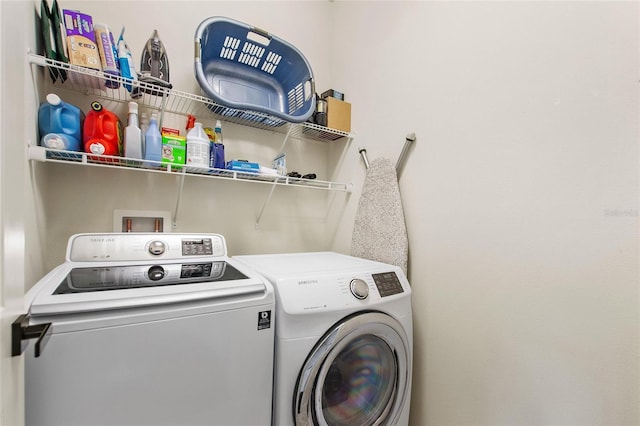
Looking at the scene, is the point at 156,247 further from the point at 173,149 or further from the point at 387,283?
the point at 387,283

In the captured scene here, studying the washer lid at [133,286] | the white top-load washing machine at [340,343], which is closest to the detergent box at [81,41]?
the washer lid at [133,286]

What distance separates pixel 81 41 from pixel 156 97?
0.34 metres

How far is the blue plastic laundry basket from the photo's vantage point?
1.46m

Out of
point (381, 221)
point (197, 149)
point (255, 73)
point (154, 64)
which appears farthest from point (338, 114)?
point (154, 64)

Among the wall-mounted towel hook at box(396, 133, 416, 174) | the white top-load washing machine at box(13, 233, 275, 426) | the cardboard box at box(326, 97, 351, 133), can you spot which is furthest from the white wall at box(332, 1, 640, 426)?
the white top-load washing machine at box(13, 233, 275, 426)

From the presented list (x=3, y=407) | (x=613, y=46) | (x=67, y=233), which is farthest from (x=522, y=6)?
(x=67, y=233)

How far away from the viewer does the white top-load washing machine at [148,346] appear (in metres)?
0.66

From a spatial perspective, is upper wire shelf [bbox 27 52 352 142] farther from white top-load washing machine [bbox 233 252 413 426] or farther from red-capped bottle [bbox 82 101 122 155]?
white top-load washing machine [bbox 233 252 413 426]

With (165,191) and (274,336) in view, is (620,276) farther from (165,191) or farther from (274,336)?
(165,191)

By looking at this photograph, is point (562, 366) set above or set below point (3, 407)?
below

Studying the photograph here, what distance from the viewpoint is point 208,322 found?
2.76 ft

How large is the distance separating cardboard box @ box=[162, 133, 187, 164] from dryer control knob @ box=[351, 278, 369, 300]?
39.0 inches

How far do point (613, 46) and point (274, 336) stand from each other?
1.45m

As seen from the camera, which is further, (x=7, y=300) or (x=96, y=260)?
(x=96, y=260)
